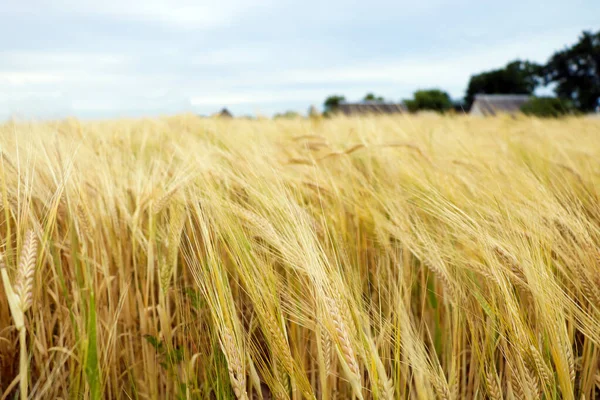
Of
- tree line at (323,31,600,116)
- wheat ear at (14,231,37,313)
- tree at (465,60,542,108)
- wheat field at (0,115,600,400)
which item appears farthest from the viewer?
tree at (465,60,542,108)

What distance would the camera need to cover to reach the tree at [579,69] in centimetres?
3073

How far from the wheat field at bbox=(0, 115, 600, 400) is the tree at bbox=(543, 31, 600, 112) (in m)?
34.9

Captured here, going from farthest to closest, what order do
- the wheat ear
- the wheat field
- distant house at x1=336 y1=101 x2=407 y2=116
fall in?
1. distant house at x1=336 y1=101 x2=407 y2=116
2. the wheat field
3. the wheat ear

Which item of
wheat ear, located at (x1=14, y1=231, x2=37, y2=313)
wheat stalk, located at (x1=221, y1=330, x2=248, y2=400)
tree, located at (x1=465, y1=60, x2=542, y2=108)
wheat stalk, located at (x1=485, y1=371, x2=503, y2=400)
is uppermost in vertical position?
tree, located at (x1=465, y1=60, x2=542, y2=108)

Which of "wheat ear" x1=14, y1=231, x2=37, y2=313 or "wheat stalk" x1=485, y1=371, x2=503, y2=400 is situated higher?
"wheat ear" x1=14, y1=231, x2=37, y2=313

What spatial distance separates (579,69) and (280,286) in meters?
38.1

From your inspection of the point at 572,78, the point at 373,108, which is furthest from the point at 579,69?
the point at 373,108

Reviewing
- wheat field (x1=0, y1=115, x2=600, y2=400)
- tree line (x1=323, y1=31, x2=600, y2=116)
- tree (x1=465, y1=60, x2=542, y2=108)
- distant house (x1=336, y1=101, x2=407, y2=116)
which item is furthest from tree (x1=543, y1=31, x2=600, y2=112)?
wheat field (x1=0, y1=115, x2=600, y2=400)

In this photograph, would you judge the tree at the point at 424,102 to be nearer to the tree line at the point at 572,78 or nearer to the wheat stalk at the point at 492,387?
the tree line at the point at 572,78

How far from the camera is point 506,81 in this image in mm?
41125

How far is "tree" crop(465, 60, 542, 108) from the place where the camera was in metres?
40.8

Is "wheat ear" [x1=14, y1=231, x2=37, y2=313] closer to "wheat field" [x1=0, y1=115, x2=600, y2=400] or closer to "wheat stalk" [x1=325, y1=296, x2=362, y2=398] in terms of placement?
"wheat field" [x1=0, y1=115, x2=600, y2=400]

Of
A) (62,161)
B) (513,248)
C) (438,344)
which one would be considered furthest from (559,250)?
(62,161)

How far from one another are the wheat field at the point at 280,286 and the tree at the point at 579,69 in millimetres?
34948
